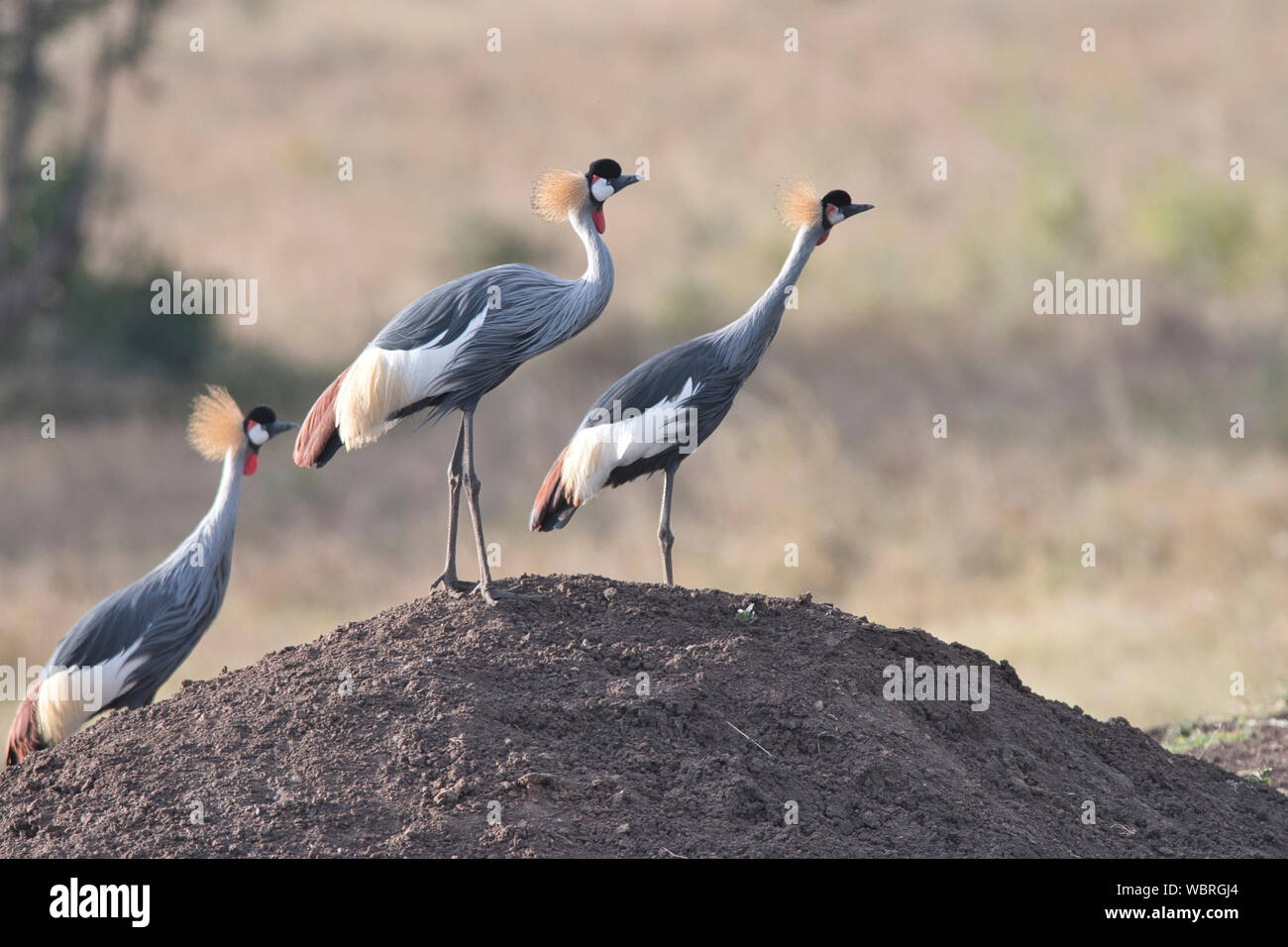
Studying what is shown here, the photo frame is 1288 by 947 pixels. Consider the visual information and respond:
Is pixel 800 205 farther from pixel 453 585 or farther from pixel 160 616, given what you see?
pixel 160 616

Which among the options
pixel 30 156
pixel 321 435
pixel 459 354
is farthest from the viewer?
pixel 30 156

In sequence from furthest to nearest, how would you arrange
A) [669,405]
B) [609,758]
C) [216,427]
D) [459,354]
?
[216,427] → [669,405] → [459,354] → [609,758]

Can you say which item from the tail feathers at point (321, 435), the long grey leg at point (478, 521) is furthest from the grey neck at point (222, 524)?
the long grey leg at point (478, 521)

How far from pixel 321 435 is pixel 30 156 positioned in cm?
1933

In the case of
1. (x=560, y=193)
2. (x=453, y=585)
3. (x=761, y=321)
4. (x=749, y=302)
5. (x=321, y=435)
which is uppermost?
(x=749, y=302)

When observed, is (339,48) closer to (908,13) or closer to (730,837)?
(908,13)

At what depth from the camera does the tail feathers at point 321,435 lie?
18.5 feet

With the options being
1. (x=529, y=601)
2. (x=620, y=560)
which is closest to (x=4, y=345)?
(x=620, y=560)

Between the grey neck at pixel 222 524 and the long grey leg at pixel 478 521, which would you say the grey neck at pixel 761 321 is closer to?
the long grey leg at pixel 478 521

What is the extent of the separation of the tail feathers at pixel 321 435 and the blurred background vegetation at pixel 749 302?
2307mm

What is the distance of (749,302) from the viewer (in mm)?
23812

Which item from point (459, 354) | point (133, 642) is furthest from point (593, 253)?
point (133, 642)

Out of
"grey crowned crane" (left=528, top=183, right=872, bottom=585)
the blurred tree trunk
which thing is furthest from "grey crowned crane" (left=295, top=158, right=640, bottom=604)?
the blurred tree trunk
